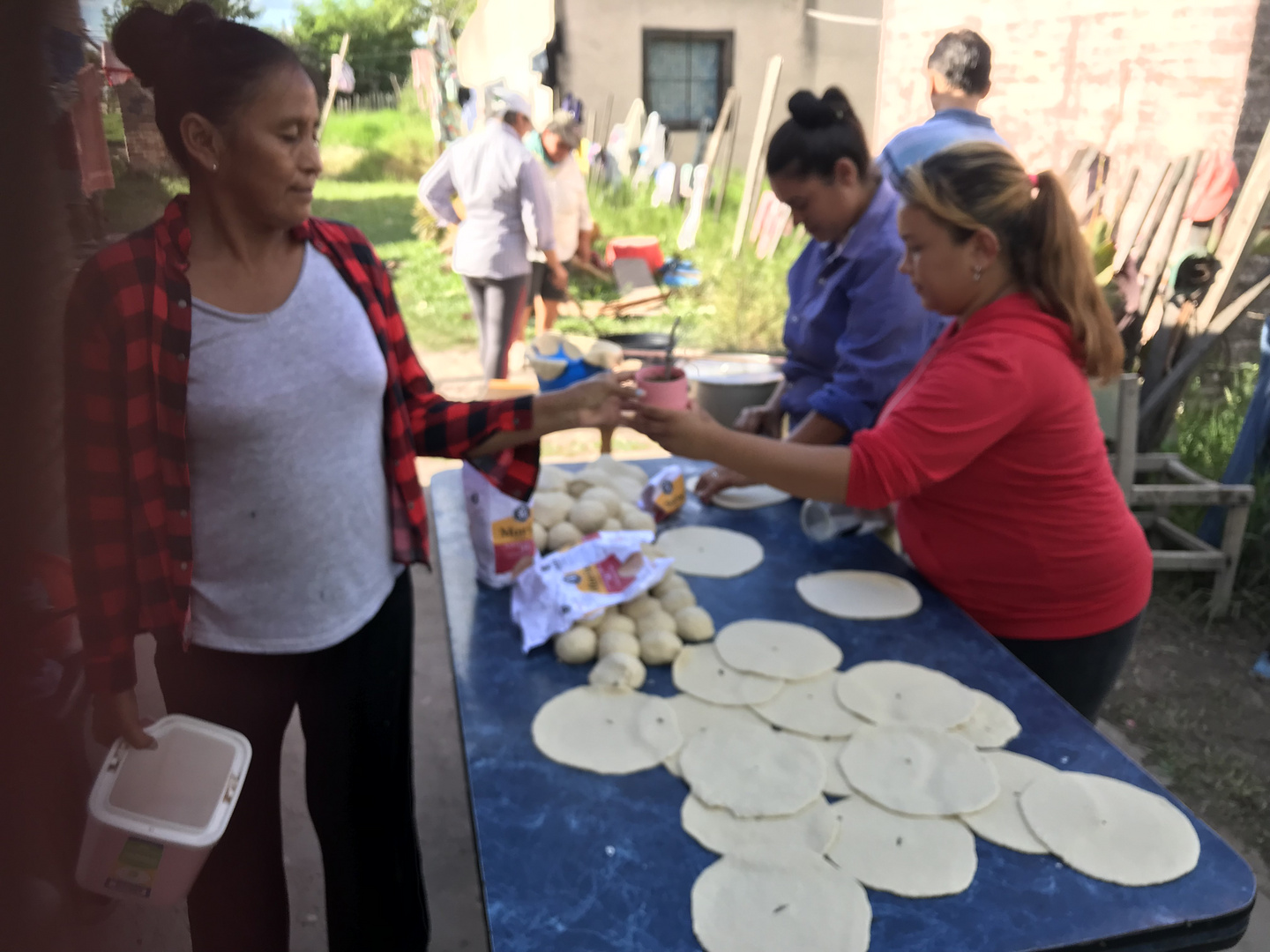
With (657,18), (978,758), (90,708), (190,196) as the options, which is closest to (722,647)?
(978,758)

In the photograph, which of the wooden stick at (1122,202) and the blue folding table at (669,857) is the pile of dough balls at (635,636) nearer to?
the blue folding table at (669,857)

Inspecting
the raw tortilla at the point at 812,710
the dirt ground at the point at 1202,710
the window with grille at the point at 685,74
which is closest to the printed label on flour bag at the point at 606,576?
the raw tortilla at the point at 812,710

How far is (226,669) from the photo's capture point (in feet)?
4.21

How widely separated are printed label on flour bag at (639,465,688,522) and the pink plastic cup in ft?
1.44

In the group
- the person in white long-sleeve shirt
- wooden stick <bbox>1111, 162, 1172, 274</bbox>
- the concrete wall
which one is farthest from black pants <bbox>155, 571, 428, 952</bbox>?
the concrete wall

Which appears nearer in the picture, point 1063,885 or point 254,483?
point 1063,885

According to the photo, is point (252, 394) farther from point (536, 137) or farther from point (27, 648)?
point (536, 137)

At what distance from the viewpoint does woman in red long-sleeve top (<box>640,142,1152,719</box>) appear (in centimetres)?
152

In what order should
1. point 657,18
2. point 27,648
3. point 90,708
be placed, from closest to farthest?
point 27,648, point 90,708, point 657,18

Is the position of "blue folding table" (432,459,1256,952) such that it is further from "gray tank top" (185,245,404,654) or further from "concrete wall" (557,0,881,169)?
"concrete wall" (557,0,881,169)

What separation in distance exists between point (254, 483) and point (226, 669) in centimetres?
30

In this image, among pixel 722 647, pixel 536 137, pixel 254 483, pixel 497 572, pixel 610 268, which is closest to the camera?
pixel 254 483

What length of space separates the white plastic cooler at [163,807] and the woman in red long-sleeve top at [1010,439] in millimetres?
1007

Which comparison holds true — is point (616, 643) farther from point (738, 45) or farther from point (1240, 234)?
point (738, 45)
